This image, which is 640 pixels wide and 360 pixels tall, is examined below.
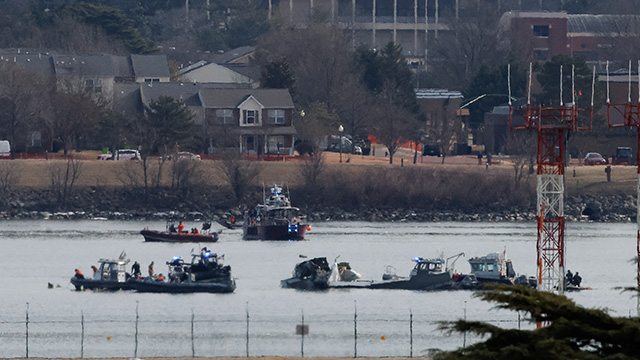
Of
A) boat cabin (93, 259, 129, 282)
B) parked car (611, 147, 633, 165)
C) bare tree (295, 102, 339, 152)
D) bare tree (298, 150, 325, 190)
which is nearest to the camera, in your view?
boat cabin (93, 259, 129, 282)

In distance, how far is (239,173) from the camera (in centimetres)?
11044

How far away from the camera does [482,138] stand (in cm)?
13800

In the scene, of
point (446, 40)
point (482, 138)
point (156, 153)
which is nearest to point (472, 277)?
point (156, 153)

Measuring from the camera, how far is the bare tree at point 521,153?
113250 millimetres

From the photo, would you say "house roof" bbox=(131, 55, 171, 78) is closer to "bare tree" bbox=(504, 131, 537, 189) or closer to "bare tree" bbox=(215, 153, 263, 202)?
"bare tree" bbox=(215, 153, 263, 202)

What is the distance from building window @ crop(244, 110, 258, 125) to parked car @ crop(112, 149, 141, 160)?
12.0 m

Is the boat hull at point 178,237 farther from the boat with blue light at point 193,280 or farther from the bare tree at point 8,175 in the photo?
the bare tree at point 8,175

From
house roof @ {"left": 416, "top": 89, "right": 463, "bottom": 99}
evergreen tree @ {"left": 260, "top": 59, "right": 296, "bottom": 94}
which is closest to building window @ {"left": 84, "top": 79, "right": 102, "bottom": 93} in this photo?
evergreen tree @ {"left": 260, "top": 59, "right": 296, "bottom": 94}

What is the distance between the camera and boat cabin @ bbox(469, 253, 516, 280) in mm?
64125

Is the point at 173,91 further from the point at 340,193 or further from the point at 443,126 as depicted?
the point at 340,193

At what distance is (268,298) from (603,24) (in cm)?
12875

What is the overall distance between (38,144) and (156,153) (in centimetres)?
1206

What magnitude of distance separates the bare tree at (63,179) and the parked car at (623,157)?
44.7 m

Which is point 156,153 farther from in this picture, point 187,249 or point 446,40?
point 446,40
